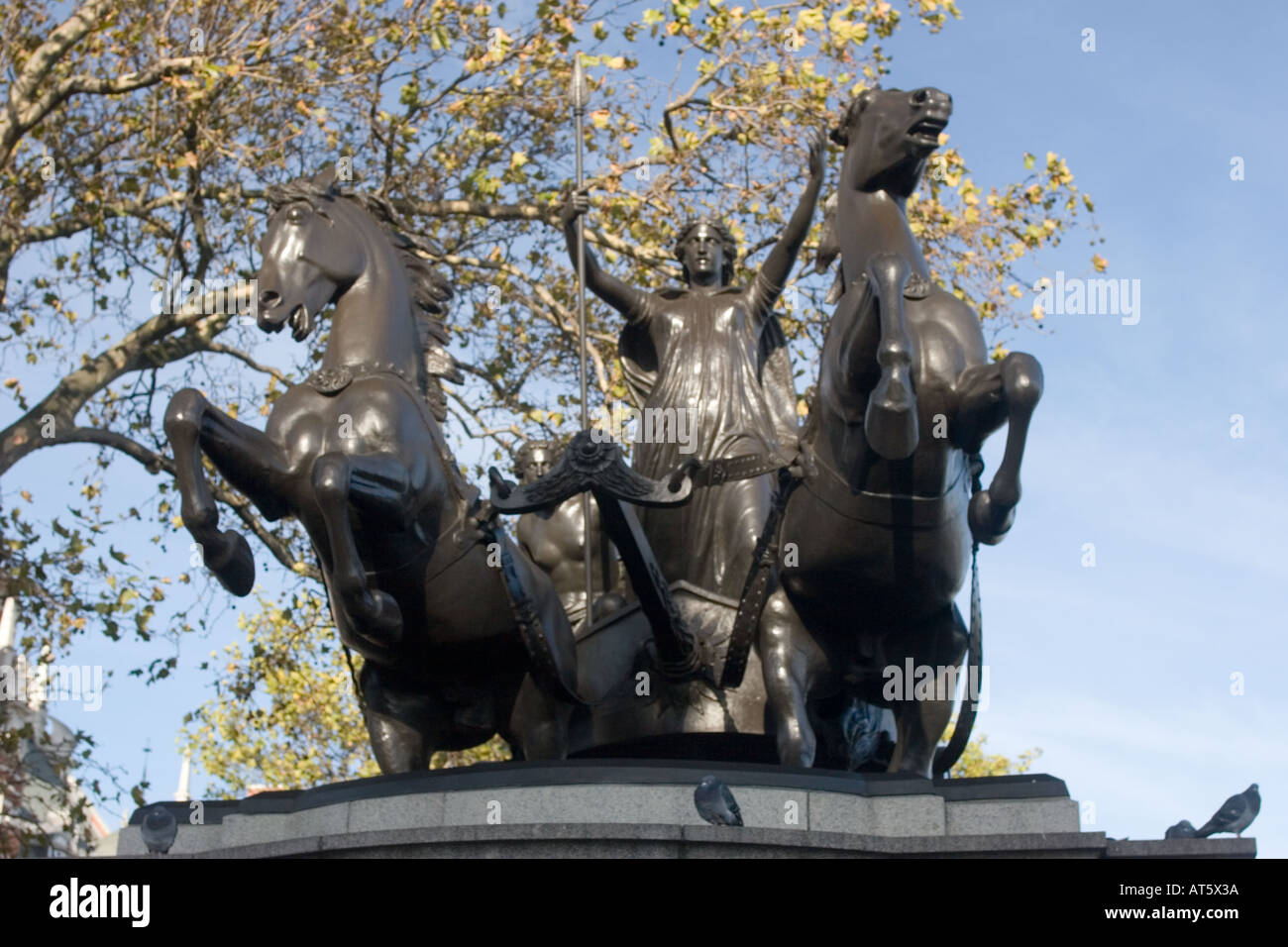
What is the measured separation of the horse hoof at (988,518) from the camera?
8742 millimetres

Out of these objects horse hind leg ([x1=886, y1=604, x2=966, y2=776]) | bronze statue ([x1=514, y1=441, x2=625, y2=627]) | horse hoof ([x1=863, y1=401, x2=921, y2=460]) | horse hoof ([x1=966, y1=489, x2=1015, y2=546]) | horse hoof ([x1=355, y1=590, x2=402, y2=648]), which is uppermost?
bronze statue ([x1=514, y1=441, x2=625, y2=627])

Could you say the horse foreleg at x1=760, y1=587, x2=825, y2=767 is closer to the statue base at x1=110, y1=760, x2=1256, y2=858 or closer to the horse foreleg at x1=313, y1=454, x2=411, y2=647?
the statue base at x1=110, y1=760, x2=1256, y2=858

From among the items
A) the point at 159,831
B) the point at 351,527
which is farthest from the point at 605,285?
the point at 159,831

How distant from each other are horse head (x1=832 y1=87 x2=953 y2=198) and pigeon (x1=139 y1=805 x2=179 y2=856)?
14.7ft

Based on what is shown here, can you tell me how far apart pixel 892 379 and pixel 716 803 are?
2104mm

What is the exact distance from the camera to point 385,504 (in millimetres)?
9445

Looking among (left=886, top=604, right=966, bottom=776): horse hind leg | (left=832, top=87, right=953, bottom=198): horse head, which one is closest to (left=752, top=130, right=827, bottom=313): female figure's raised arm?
(left=832, top=87, right=953, bottom=198): horse head

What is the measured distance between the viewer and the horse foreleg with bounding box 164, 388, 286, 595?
29.9 feet

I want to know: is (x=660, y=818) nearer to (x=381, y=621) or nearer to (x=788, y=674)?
(x=788, y=674)

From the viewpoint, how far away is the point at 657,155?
60.5 ft
